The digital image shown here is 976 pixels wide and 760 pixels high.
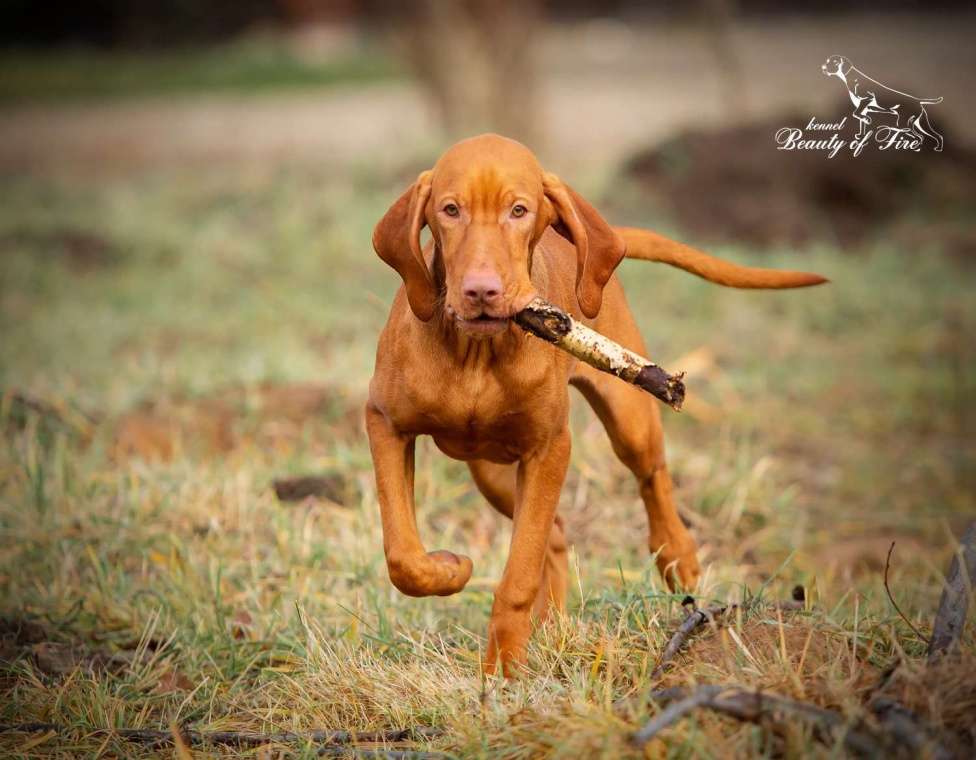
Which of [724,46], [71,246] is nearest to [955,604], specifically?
[71,246]

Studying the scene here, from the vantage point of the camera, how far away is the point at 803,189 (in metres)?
10.5

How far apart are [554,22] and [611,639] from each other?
94.8 ft

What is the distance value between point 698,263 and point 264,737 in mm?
2095

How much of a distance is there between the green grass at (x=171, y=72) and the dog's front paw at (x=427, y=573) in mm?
21544

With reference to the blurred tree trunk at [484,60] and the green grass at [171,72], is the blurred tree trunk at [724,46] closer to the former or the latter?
the blurred tree trunk at [484,60]

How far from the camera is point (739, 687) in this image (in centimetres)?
287

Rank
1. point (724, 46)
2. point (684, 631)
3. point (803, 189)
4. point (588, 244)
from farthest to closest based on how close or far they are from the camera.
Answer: point (724, 46), point (803, 189), point (588, 244), point (684, 631)

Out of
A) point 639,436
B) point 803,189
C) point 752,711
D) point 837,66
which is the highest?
point 837,66

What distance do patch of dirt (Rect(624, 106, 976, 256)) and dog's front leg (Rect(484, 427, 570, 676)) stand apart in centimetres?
650

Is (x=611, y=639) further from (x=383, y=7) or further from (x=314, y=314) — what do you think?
(x=383, y=7)

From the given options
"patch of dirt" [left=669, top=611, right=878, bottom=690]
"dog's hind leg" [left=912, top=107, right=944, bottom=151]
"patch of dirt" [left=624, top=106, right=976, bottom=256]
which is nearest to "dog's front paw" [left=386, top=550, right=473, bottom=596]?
"patch of dirt" [left=669, top=611, right=878, bottom=690]

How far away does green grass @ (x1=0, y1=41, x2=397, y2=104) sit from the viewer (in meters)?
24.7
